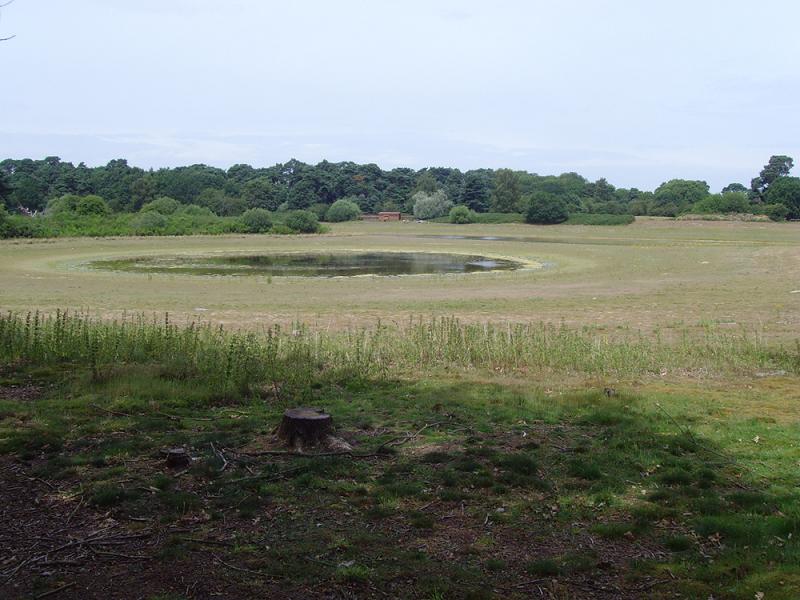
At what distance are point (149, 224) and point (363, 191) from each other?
57550 millimetres

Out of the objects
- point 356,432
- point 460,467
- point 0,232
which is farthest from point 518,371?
point 0,232

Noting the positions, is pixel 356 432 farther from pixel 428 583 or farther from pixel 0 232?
pixel 0 232

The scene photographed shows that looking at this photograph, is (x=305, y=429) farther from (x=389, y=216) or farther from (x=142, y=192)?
(x=142, y=192)

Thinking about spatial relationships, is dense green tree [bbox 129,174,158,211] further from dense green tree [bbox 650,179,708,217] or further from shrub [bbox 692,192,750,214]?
dense green tree [bbox 650,179,708,217]

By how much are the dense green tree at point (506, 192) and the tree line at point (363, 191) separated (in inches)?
5.2

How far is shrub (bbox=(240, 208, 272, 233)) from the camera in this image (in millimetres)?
68000

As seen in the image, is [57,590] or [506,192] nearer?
[57,590]

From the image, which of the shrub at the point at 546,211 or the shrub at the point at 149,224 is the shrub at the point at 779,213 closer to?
the shrub at the point at 546,211

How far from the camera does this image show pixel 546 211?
8231 cm

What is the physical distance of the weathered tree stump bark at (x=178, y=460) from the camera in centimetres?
682

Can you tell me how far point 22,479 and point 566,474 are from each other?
4.64 m

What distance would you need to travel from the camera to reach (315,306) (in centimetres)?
2116

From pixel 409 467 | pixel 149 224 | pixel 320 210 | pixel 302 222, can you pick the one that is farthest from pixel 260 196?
pixel 409 467

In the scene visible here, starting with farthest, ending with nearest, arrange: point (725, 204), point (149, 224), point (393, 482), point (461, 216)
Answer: point (461, 216) → point (725, 204) → point (149, 224) → point (393, 482)
